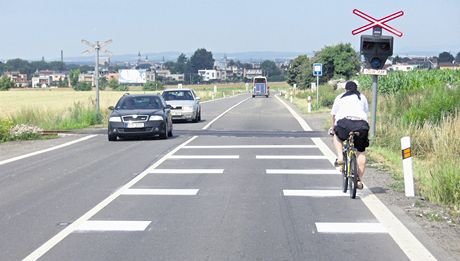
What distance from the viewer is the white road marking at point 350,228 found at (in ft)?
27.8

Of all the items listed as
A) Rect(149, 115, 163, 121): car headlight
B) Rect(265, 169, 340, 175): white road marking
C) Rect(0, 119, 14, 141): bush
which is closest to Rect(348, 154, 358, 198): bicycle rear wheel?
Rect(265, 169, 340, 175): white road marking

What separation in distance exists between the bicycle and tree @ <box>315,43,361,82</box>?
6746 centimetres

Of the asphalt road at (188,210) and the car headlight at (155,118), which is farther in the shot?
the car headlight at (155,118)

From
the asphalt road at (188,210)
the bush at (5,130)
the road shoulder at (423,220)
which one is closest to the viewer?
the asphalt road at (188,210)

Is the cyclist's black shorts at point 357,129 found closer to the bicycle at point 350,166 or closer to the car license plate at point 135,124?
the bicycle at point 350,166

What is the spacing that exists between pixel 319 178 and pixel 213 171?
2.16m

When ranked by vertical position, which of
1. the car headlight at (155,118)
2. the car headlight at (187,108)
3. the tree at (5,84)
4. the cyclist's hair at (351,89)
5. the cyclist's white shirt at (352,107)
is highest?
the cyclist's hair at (351,89)

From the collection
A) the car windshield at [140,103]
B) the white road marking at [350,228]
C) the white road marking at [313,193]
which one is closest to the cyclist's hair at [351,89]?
the white road marking at [313,193]

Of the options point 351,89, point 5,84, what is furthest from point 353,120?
point 5,84

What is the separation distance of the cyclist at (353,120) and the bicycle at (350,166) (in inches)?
2.9

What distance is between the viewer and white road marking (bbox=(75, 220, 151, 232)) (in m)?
8.55

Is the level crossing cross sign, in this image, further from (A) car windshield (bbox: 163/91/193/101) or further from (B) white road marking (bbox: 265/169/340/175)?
(A) car windshield (bbox: 163/91/193/101)

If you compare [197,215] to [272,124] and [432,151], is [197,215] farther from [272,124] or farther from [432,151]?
[272,124]

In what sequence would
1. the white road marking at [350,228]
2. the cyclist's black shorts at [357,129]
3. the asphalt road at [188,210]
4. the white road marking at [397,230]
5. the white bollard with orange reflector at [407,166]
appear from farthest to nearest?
the white bollard with orange reflector at [407,166]
the cyclist's black shorts at [357,129]
the white road marking at [350,228]
the asphalt road at [188,210]
the white road marking at [397,230]
